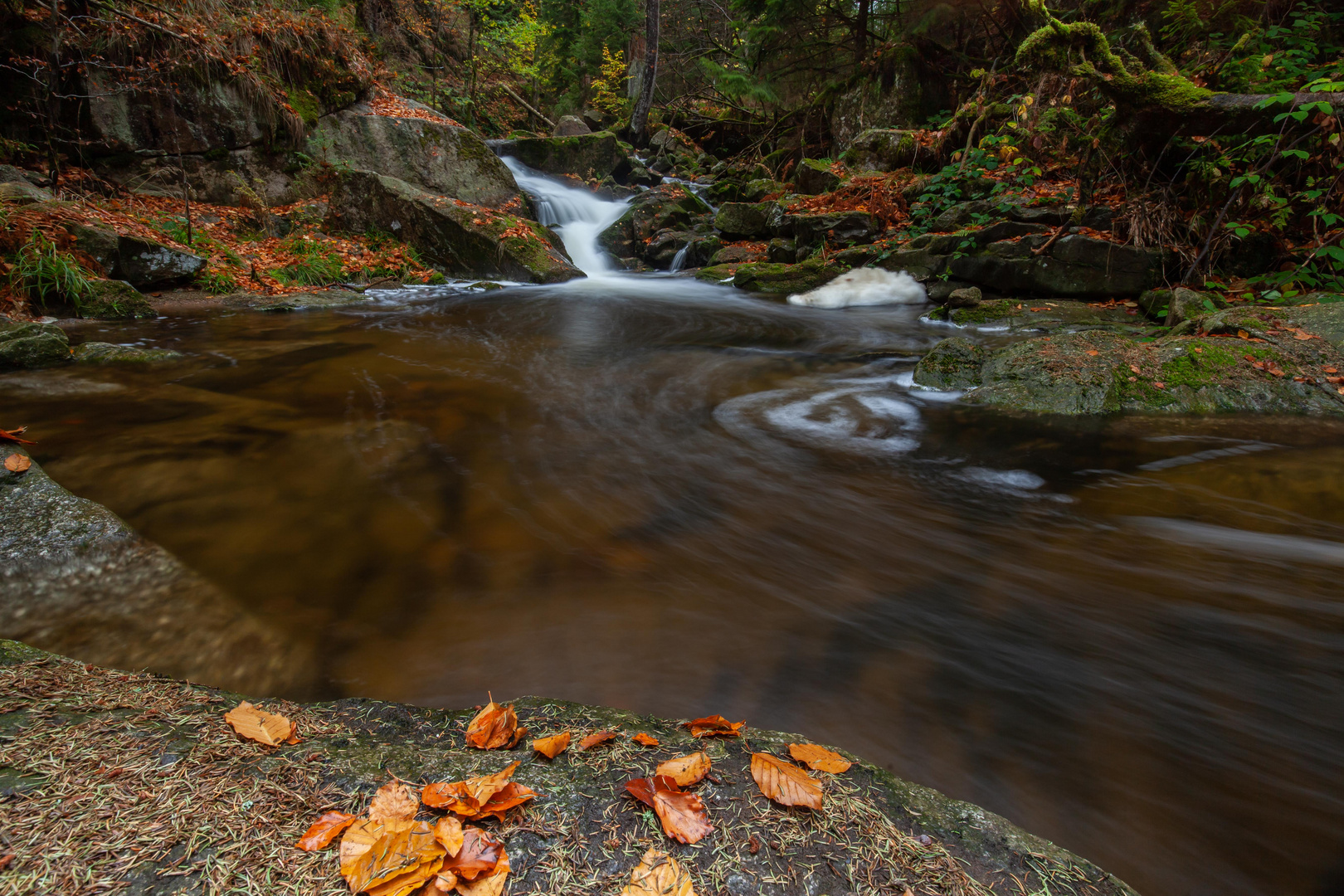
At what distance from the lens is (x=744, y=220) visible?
45.9 ft

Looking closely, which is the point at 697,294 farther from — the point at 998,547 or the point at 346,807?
the point at 346,807

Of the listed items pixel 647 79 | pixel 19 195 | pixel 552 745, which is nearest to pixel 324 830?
pixel 552 745

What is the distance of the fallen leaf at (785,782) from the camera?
4.09ft

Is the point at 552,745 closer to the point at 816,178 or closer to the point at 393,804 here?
the point at 393,804

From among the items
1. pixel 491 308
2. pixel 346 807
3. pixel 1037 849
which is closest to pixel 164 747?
pixel 346 807

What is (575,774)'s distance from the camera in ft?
4.21

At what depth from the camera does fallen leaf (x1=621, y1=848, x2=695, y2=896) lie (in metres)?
1.03

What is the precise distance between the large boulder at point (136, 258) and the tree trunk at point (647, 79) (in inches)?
595

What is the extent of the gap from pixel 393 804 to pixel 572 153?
1932 cm

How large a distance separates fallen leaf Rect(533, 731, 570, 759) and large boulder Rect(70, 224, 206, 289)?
32.1 ft

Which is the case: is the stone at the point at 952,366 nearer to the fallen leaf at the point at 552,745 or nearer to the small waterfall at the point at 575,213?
the fallen leaf at the point at 552,745

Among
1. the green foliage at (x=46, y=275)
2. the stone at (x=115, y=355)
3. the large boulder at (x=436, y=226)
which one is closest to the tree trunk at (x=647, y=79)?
the large boulder at (x=436, y=226)

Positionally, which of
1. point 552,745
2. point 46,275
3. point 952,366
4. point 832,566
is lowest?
point 832,566

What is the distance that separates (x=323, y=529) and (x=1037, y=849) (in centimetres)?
317
